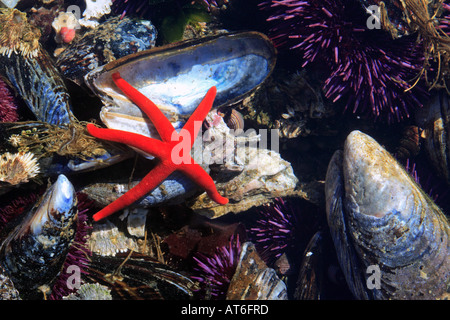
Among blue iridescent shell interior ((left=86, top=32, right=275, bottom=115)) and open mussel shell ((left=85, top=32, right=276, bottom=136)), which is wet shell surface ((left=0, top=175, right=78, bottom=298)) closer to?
open mussel shell ((left=85, top=32, right=276, bottom=136))

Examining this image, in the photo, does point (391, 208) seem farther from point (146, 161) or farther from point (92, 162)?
point (92, 162)

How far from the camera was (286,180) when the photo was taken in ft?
10.4

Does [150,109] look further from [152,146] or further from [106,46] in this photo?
[106,46]

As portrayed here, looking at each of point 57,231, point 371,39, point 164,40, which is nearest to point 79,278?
point 57,231

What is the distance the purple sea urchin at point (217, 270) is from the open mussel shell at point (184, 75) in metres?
1.16

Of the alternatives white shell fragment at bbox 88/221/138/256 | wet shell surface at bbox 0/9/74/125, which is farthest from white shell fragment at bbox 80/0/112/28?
white shell fragment at bbox 88/221/138/256

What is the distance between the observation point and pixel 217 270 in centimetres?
245

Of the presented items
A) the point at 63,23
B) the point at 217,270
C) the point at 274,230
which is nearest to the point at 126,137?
the point at 217,270

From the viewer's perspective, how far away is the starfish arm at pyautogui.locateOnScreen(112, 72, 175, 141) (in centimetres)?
237

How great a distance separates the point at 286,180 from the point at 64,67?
2.42m

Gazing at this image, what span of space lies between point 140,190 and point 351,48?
219 cm

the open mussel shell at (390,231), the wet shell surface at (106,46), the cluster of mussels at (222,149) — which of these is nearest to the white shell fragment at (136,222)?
the cluster of mussels at (222,149)

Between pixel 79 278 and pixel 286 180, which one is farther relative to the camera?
pixel 286 180

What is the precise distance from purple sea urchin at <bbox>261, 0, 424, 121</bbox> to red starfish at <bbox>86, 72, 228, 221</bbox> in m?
1.19
